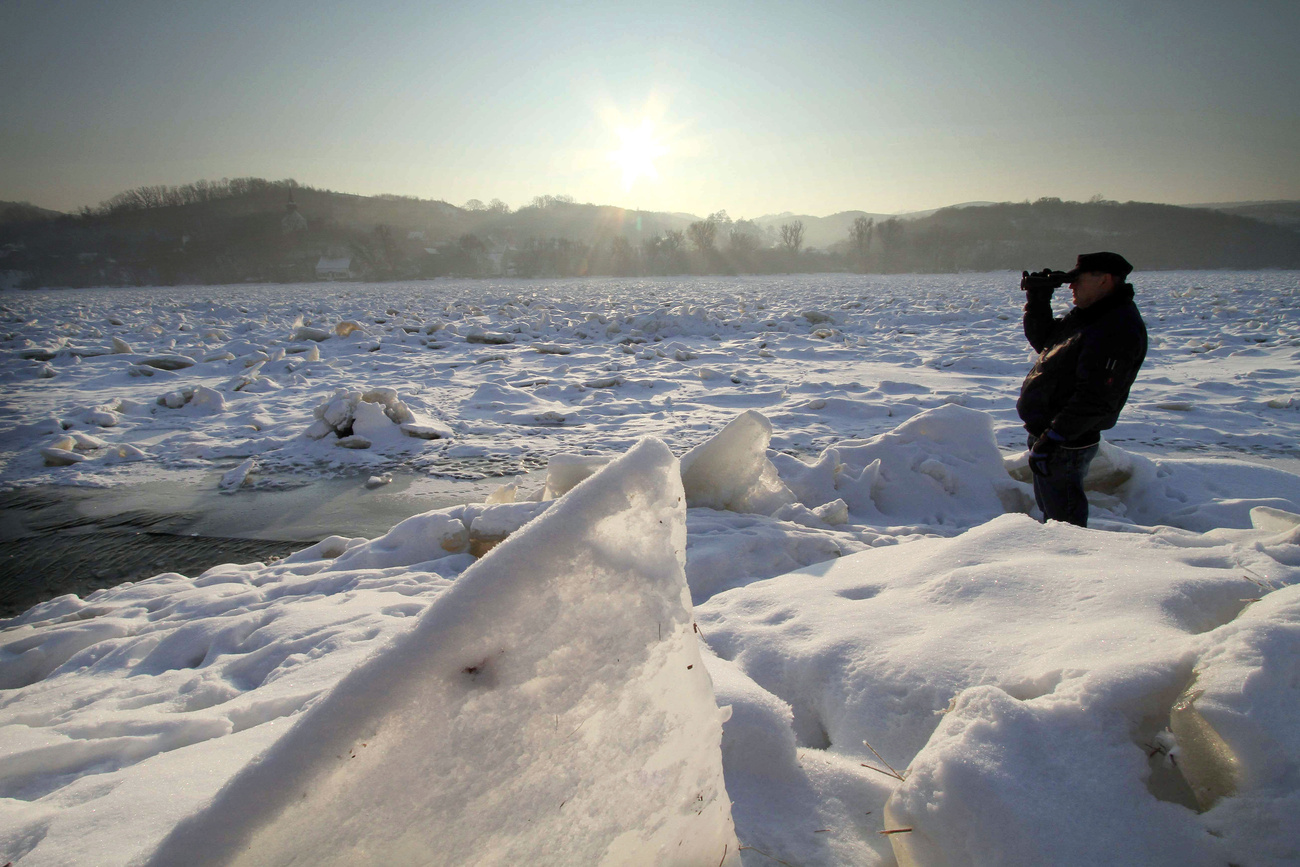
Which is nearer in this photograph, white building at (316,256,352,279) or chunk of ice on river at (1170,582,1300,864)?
chunk of ice on river at (1170,582,1300,864)

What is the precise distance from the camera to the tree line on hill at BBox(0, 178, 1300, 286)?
1746 inches

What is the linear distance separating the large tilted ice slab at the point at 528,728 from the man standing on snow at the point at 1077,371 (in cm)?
253

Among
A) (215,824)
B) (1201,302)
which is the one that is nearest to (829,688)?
(215,824)

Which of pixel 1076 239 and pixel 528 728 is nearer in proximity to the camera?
pixel 528 728

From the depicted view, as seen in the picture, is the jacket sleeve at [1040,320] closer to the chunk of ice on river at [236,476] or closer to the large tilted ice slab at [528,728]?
the large tilted ice slab at [528,728]

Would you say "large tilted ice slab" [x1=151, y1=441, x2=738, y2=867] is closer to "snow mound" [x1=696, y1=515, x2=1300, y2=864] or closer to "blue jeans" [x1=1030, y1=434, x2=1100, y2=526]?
"snow mound" [x1=696, y1=515, x2=1300, y2=864]

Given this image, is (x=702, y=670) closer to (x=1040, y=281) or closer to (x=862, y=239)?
(x=1040, y=281)

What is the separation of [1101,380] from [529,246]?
181ft

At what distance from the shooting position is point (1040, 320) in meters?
3.15

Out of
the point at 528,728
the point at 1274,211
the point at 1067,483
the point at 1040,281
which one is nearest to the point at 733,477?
the point at 1067,483

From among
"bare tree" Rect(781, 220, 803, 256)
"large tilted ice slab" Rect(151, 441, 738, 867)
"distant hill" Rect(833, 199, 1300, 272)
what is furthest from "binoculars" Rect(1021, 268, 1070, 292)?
"bare tree" Rect(781, 220, 803, 256)

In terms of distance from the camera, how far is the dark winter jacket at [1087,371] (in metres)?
2.57

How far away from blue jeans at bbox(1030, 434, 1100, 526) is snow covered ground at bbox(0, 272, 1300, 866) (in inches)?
13.8

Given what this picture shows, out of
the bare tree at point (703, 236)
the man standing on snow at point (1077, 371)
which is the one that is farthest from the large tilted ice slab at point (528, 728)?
the bare tree at point (703, 236)
